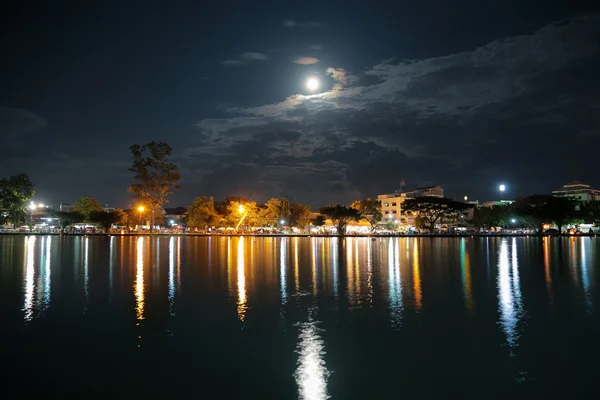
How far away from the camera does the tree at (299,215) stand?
106312mm

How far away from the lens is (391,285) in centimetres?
1955

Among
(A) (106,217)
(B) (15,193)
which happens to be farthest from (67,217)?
(B) (15,193)

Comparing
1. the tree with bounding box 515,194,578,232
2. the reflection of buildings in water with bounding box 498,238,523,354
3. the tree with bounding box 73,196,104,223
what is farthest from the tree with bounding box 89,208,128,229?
the reflection of buildings in water with bounding box 498,238,523,354

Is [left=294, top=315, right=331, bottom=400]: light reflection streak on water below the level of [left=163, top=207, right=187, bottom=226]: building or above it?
below

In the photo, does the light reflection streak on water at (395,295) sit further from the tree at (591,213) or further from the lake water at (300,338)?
the tree at (591,213)

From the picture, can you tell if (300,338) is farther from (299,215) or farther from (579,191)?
(579,191)

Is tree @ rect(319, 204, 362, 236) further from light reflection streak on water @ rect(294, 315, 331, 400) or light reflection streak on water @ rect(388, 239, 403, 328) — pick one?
light reflection streak on water @ rect(294, 315, 331, 400)

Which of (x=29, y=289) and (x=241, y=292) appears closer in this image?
(x=241, y=292)

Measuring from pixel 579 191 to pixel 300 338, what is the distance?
181 metres

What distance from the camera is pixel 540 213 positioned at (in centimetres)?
8956

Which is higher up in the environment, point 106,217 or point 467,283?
point 106,217

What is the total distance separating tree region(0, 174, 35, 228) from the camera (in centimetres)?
8012

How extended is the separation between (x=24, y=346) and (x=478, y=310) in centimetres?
1261

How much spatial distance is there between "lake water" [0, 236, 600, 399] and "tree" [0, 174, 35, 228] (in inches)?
2750
